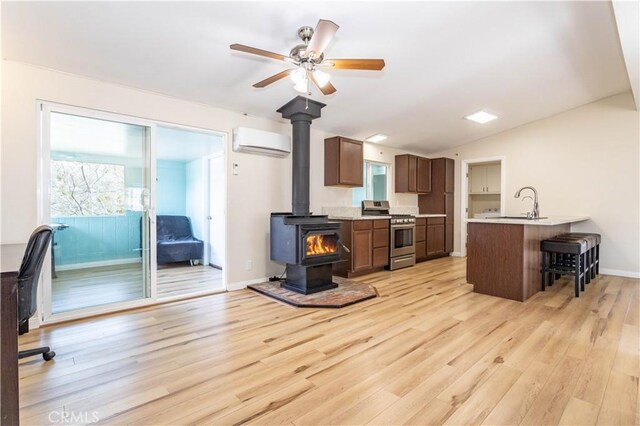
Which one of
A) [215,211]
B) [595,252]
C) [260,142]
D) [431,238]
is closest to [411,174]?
[431,238]

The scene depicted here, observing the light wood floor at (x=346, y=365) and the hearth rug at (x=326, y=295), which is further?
the hearth rug at (x=326, y=295)

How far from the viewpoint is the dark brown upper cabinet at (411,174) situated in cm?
632

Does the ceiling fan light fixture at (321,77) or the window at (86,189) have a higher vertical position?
the ceiling fan light fixture at (321,77)

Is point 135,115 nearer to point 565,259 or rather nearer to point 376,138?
point 376,138

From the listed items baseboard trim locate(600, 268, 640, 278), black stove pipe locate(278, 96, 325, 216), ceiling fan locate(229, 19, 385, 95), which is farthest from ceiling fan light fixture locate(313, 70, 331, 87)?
baseboard trim locate(600, 268, 640, 278)

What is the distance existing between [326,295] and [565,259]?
345 cm

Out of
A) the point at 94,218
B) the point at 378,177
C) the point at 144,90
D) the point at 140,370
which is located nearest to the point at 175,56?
the point at 144,90

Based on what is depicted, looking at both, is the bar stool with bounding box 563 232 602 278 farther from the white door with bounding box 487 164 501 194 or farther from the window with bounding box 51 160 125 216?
the window with bounding box 51 160 125 216

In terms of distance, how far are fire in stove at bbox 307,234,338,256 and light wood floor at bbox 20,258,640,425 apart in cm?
79

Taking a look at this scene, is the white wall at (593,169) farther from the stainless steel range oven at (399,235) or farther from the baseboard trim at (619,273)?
the stainless steel range oven at (399,235)

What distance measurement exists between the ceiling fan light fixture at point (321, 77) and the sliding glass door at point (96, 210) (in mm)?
2101

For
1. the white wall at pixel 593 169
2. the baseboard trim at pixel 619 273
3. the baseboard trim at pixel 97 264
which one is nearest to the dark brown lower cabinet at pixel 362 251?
the baseboard trim at pixel 97 264

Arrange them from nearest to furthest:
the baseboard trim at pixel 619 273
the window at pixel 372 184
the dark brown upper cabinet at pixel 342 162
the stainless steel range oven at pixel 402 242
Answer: the baseboard trim at pixel 619 273, the dark brown upper cabinet at pixel 342 162, the stainless steel range oven at pixel 402 242, the window at pixel 372 184

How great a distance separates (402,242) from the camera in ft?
18.0
